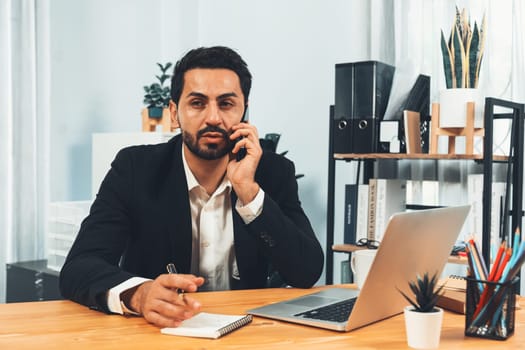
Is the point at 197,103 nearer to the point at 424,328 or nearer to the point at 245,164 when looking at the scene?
the point at 245,164

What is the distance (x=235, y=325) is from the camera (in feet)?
3.50

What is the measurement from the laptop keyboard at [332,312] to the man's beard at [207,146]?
Answer: 58 centimetres

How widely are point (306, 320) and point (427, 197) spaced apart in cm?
175

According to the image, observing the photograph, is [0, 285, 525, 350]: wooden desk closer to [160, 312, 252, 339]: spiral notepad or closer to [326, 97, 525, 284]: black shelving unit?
[160, 312, 252, 339]: spiral notepad

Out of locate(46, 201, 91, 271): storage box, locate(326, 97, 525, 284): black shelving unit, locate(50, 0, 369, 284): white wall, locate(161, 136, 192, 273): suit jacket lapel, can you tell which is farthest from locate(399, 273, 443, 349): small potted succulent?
locate(46, 201, 91, 271): storage box

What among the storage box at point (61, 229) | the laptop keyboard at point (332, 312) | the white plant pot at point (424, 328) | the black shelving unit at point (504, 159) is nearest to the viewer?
the white plant pot at point (424, 328)

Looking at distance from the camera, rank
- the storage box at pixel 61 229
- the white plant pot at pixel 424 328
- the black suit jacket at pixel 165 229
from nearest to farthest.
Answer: the white plant pot at pixel 424 328 → the black suit jacket at pixel 165 229 → the storage box at pixel 61 229

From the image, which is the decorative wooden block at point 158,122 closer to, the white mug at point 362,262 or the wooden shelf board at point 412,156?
the wooden shelf board at point 412,156

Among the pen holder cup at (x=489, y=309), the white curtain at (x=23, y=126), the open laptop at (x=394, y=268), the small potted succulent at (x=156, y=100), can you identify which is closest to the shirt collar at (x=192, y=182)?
the open laptop at (x=394, y=268)

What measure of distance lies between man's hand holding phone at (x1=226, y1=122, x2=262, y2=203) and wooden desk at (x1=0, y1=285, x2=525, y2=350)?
0.40 meters

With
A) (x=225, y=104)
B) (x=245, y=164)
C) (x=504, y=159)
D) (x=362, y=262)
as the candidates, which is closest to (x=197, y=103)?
(x=225, y=104)

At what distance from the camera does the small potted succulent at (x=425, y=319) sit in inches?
38.0

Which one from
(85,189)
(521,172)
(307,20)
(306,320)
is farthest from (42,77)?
(306,320)

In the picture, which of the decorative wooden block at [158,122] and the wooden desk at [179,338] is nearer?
the wooden desk at [179,338]
